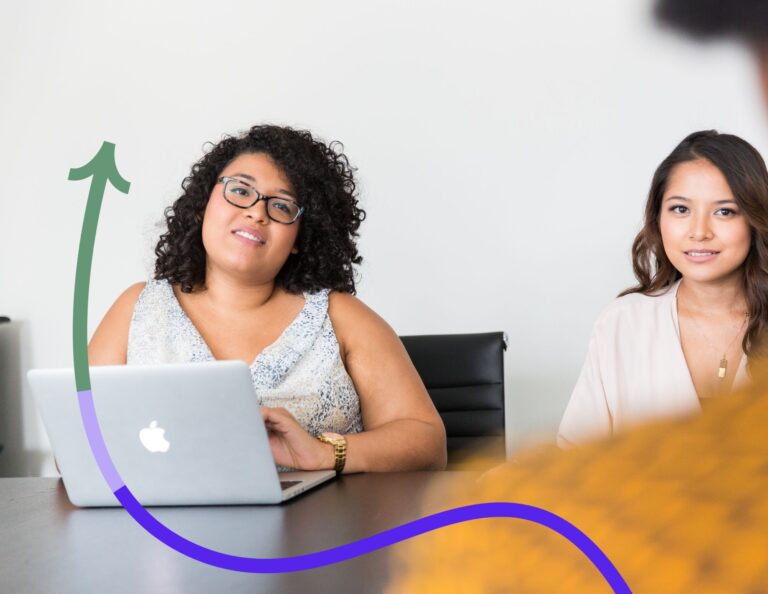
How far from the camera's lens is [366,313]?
1.53 meters

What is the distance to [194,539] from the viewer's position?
2.54ft

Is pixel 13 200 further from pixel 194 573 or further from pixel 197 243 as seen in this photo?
pixel 194 573

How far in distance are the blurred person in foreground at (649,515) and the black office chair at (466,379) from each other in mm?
1648

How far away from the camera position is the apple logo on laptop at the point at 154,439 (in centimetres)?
91

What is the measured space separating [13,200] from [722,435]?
3.10 metres

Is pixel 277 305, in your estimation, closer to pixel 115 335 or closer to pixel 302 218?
pixel 302 218

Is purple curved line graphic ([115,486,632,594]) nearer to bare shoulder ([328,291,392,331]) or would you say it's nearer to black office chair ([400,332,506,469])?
bare shoulder ([328,291,392,331])

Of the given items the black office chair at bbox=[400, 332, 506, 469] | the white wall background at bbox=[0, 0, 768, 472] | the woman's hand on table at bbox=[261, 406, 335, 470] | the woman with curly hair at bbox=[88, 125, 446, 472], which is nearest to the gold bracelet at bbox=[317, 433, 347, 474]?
the woman's hand on table at bbox=[261, 406, 335, 470]

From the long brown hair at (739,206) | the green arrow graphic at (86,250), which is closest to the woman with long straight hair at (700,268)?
the long brown hair at (739,206)

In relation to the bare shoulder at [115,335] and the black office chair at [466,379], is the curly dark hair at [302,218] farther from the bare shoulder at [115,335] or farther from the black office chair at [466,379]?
the black office chair at [466,379]

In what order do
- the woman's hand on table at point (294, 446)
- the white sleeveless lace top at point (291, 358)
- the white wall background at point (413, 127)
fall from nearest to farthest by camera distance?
the woman's hand on table at point (294, 446) → the white sleeveless lace top at point (291, 358) → the white wall background at point (413, 127)

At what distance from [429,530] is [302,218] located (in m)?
1.46

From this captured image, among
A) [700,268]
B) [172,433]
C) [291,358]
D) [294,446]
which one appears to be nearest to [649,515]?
[172,433]

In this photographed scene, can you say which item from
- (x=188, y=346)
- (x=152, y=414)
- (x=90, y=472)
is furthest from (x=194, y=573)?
(x=188, y=346)
